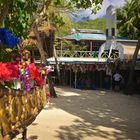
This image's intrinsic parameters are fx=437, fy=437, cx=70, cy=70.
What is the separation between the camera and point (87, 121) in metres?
14.8

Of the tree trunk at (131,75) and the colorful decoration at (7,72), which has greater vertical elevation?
the colorful decoration at (7,72)

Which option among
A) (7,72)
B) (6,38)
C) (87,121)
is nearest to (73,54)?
(87,121)

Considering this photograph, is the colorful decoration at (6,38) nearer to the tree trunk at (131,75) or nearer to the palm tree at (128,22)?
the tree trunk at (131,75)

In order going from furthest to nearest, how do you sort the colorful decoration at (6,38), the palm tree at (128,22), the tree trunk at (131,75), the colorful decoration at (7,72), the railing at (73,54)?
the palm tree at (128,22) < the railing at (73,54) < the tree trunk at (131,75) < the colorful decoration at (6,38) < the colorful decoration at (7,72)

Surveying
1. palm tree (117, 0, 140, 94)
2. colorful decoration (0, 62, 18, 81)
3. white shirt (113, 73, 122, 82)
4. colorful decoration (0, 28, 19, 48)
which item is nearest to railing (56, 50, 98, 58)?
palm tree (117, 0, 140, 94)

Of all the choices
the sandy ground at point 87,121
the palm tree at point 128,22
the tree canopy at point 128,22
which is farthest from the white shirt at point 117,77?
the tree canopy at point 128,22

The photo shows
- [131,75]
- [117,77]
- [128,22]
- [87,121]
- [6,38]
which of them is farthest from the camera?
[128,22]

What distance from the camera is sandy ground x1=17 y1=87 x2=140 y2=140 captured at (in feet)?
40.5

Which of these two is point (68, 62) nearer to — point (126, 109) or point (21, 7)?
point (126, 109)

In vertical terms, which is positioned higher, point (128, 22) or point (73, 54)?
point (128, 22)

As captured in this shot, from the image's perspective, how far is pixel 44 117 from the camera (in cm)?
1564

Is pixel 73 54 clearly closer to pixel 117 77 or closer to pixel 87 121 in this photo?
pixel 117 77

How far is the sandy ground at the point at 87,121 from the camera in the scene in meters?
12.4

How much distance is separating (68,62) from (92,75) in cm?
195
